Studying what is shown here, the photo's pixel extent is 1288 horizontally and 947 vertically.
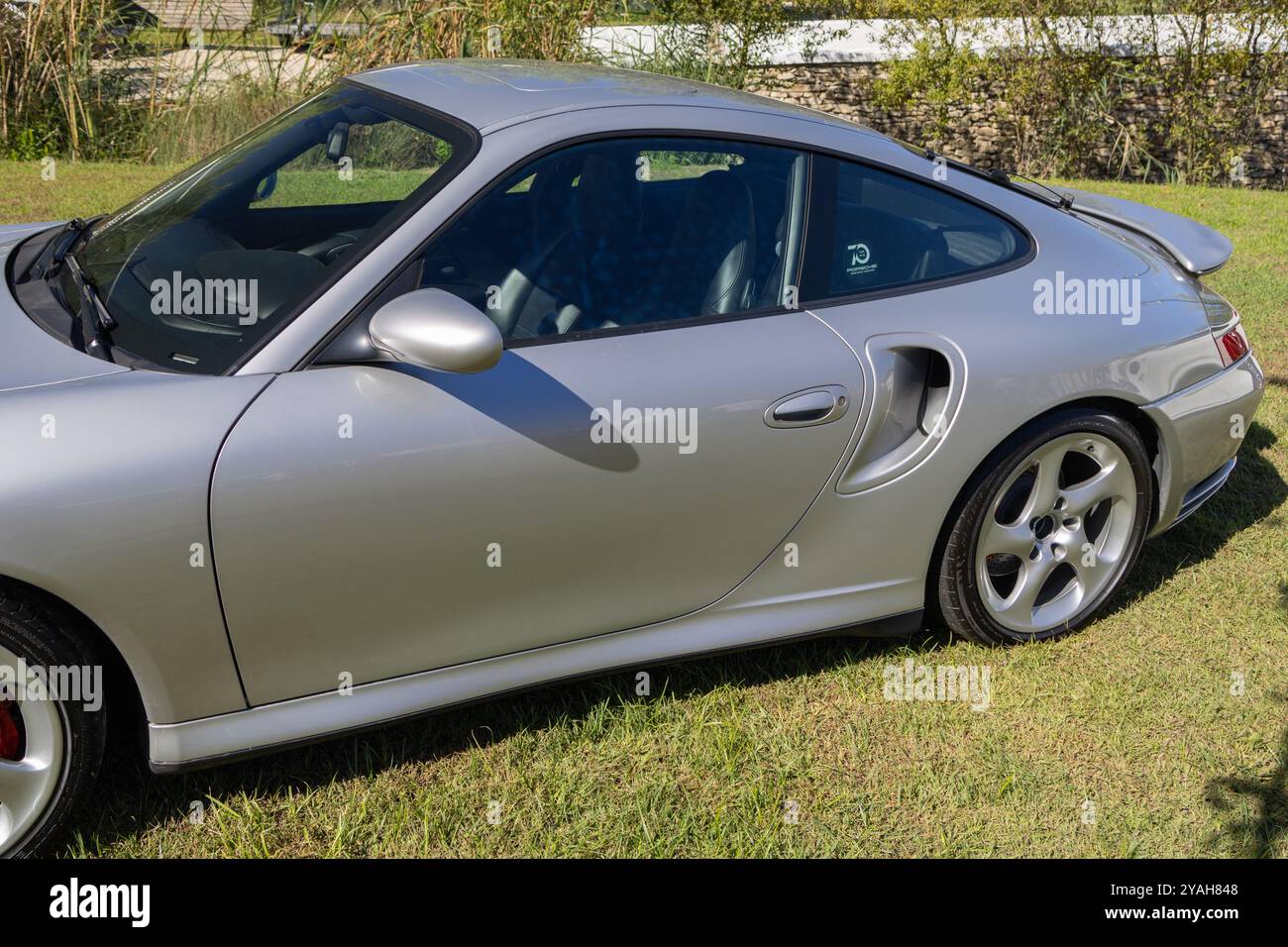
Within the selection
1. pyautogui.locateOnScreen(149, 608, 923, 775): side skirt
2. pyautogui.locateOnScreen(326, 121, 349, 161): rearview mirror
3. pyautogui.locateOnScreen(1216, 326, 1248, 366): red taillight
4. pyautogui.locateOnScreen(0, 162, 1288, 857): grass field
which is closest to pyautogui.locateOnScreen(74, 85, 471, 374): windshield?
pyautogui.locateOnScreen(326, 121, 349, 161): rearview mirror

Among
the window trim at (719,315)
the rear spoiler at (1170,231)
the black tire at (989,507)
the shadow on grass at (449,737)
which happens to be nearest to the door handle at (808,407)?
the window trim at (719,315)

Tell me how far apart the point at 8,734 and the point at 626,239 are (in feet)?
5.53

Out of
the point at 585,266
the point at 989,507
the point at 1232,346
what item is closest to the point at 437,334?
the point at 585,266

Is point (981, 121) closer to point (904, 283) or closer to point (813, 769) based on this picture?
point (904, 283)

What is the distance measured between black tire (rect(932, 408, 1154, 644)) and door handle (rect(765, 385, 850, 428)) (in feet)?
1.82

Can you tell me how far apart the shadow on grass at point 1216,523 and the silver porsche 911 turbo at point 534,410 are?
353 millimetres

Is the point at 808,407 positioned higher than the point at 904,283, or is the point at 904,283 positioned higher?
the point at 904,283

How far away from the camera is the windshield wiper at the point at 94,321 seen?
2.42m

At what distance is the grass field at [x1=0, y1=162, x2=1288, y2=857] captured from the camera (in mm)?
2660

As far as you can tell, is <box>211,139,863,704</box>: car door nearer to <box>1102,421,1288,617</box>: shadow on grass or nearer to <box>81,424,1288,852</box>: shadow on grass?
<box>81,424,1288,852</box>: shadow on grass

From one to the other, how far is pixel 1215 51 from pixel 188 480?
1129 cm

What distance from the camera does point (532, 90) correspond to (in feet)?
9.45
